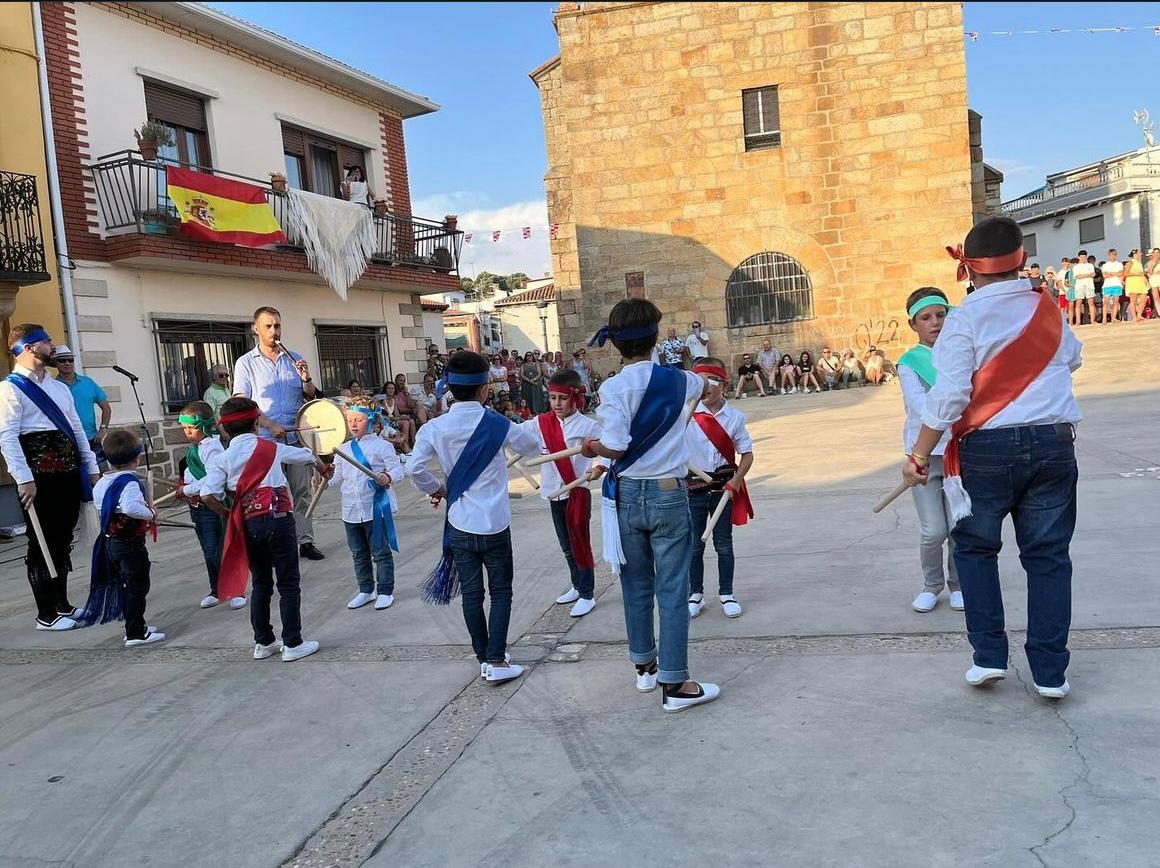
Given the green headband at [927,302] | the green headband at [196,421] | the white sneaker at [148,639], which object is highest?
the green headband at [927,302]

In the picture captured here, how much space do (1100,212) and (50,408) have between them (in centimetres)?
3946

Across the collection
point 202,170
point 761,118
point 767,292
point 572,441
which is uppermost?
point 761,118

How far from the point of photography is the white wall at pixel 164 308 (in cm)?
1126

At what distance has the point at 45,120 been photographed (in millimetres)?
10695

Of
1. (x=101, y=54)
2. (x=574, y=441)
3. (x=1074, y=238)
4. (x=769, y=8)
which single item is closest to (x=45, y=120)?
(x=101, y=54)

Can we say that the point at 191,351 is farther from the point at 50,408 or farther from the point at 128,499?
the point at 128,499

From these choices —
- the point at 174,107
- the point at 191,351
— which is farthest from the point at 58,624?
the point at 174,107

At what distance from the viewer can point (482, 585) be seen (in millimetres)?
4090

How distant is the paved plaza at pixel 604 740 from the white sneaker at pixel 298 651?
0.21 feet

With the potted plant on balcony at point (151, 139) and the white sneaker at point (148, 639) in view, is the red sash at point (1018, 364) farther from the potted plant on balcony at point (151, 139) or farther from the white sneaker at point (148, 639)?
the potted plant on balcony at point (151, 139)

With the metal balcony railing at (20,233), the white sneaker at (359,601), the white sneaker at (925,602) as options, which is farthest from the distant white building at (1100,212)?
the white sneaker at (359,601)

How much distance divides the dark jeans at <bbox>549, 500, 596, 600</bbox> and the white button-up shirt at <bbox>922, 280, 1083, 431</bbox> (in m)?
2.38

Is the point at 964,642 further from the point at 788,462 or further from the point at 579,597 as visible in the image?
the point at 788,462

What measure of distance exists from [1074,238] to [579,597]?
128 feet
